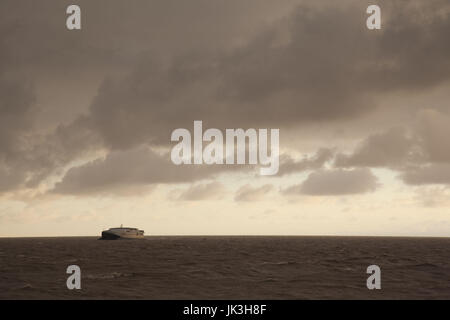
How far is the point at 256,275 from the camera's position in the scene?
55.4 metres
